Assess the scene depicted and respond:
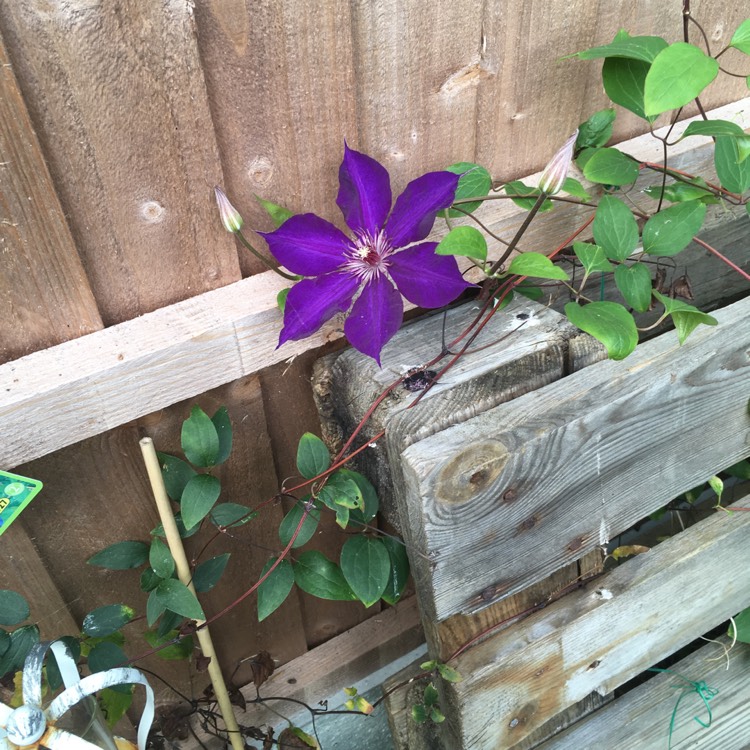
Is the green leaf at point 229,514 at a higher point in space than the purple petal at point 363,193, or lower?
lower

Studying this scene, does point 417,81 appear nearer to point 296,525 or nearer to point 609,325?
point 609,325

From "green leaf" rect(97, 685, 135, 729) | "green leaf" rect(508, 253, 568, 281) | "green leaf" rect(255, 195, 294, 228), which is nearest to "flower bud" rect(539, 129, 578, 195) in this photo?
"green leaf" rect(508, 253, 568, 281)

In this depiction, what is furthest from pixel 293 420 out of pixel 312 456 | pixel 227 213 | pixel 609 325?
pixel 609 325

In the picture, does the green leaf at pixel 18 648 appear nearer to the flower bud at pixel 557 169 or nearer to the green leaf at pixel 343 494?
the green leaf at pixel 343 494

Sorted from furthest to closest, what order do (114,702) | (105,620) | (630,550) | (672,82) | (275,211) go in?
(630,550) → (114,702) → (105,620) → (275,211) → (672,82)

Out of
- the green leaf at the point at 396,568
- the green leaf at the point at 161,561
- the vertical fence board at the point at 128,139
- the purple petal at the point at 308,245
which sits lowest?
the green leaf at the point at 396,568

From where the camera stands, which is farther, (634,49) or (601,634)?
(601,634)

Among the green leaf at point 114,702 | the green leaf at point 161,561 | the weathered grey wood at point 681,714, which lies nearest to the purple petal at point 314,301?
the green leaf at point 161,561

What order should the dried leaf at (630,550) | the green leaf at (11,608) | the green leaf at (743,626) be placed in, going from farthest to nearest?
the green leaf at (743,626) → the dried leaf at (630,550) → the green leaf at (11,608)
